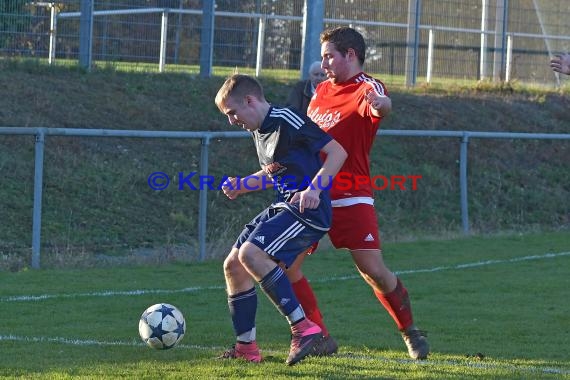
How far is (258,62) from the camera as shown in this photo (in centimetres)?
2084

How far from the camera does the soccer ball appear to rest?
7246mm

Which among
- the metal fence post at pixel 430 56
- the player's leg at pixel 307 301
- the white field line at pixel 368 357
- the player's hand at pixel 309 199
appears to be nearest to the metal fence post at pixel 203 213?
the white field line at pixel 368 357

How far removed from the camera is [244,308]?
6930 millimetres

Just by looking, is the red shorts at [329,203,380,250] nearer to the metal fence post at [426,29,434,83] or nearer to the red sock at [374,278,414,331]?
the red sock at [374,278,414,331]

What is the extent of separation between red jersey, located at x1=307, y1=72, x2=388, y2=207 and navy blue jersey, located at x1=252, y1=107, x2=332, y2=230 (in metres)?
0.44

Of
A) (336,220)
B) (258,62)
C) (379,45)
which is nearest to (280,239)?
(336,220)

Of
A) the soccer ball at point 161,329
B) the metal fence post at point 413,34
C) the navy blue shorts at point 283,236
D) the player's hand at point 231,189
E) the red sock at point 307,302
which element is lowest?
the soccer ball at point 161,329

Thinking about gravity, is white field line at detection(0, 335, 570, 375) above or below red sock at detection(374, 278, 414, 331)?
below

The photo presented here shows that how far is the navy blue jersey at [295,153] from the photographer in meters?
6.74

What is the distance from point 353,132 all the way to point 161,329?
5.59 feet

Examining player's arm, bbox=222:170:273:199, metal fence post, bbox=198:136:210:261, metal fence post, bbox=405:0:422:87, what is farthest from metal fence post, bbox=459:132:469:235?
player's arm, bbox=222:170:273:199

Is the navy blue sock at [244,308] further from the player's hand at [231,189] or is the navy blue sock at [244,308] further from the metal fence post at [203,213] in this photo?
the metal fence post at [203,213]

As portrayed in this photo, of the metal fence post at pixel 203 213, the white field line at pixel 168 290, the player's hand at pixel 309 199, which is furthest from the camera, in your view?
the metal fence post at pixel 203 213

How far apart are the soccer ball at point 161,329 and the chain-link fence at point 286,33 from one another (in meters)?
8.15
